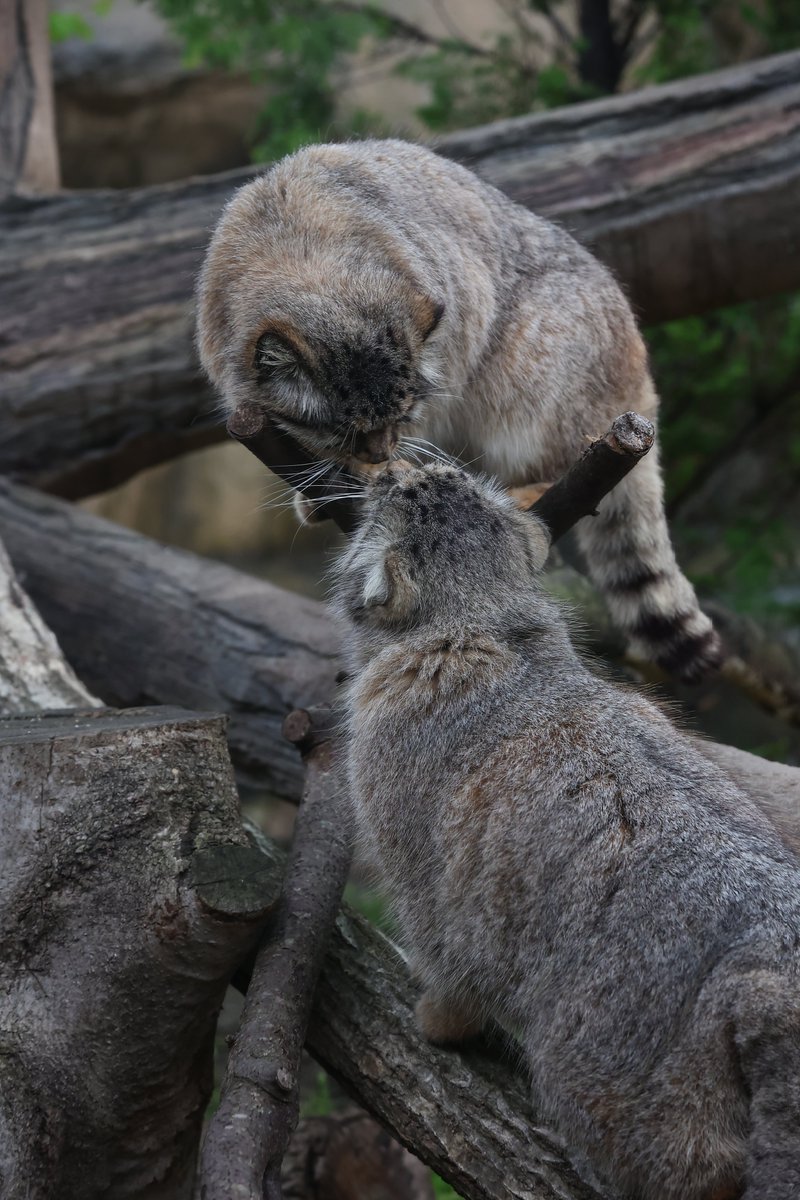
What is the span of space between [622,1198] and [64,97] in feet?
42.6

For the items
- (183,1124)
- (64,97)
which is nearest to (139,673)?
(183,1124)

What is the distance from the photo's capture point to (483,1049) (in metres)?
3.09

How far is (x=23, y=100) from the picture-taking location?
287 inches

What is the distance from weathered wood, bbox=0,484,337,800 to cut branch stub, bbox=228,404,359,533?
0.90 m

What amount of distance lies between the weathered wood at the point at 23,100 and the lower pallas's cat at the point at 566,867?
4.93m

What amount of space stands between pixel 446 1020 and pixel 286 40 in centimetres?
645

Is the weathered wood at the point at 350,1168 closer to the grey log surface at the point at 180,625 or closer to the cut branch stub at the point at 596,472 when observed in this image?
the grey log surface at the point at 180,625

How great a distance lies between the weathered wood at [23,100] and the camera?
720 centimetres

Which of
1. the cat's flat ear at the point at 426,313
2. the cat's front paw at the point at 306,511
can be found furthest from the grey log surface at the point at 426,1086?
the cat's flat ear at the point at 426,313

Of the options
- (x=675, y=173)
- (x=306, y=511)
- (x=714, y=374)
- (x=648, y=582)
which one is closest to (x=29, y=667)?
(x=306, y=511)

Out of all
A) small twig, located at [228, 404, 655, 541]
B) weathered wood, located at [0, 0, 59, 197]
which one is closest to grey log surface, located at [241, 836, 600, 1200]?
small twig, located at [228, 404, 655, 541]

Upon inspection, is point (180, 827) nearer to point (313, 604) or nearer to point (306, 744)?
point (306, 744)

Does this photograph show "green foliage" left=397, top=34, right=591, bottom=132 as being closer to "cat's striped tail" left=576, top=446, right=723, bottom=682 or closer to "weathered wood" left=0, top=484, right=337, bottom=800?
"weathered wood" left=0, top=484, right=337, bottom=800

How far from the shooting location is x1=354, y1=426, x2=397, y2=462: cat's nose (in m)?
3.83
